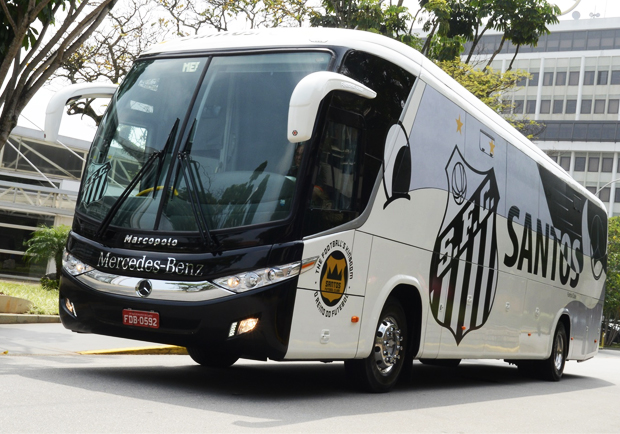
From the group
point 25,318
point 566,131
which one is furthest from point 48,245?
point 566,131

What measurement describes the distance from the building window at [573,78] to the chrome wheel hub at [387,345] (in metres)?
78.2

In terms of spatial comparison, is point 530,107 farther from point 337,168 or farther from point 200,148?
point 200,148

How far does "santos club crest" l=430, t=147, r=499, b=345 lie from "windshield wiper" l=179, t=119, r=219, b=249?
3.25 metres

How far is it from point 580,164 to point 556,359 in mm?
68705

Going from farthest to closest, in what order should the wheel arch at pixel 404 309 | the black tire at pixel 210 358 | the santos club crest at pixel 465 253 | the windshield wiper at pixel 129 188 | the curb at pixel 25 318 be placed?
A: the curb at pixel 25 318 < the black tire at pixel 210 358 < the santos club crest at pixel 465 253 < the wheel arch at pixel 404 309 < the windshield wiper at pixel 129 188

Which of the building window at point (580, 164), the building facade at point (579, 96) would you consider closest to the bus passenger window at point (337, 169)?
the building facade at point (579, 96)

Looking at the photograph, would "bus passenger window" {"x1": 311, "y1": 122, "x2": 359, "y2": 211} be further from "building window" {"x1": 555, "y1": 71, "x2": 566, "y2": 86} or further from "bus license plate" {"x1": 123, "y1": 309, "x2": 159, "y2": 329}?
"building window" {"x1": 555, "y1": 71, "x2": 566, "y2": 86}

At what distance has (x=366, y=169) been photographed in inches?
308

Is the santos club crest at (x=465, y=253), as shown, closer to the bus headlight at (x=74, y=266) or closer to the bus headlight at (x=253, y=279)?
the bus headlight at (x=253, y=279)

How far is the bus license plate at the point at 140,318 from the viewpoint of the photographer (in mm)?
7109

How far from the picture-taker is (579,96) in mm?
81125

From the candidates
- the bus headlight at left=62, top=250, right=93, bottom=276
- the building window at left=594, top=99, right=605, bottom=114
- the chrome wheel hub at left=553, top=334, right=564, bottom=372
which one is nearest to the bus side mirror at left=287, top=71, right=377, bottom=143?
the bus headlight at left=62, top=250, right=93, bottom=276

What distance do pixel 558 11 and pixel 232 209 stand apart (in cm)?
2098

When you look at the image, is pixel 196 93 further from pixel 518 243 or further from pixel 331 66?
pixel 518 243
